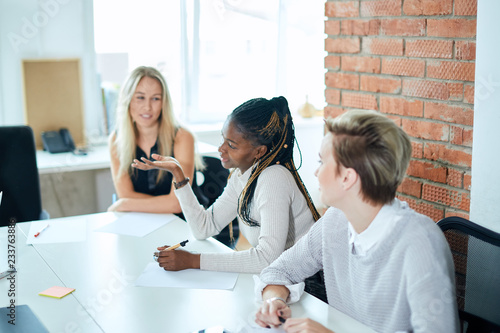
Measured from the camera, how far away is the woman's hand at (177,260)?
5.48 ft

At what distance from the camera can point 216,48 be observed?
4.24m

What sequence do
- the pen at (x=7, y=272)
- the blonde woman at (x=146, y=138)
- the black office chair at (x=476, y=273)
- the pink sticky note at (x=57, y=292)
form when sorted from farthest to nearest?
the blonde woman at (x=146, y=138), the pen at (x=7, y=272), the pink sticky note at (x=57, y=292), the black office chair at (x=476, y=273)

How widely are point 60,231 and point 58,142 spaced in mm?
1526

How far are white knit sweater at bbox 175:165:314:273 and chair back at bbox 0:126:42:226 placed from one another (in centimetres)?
92

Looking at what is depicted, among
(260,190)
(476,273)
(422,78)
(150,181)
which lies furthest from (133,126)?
(476,273)

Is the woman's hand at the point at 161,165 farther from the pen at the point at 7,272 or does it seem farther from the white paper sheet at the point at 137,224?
the pen at the point at 7,272

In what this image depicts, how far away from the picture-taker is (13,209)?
2580mm

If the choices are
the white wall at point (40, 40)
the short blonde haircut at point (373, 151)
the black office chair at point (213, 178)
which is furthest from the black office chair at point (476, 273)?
the white wall at point (40, 40)

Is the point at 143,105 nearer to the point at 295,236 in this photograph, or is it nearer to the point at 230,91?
the point at 295,236

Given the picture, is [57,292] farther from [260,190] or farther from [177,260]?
[260,190]

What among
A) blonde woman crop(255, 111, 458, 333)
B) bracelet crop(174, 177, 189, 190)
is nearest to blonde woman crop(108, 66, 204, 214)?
bracelet crop(174, 177, 189, 190)

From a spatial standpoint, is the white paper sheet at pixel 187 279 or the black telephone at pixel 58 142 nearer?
the white paper sheet at pixel 187 279

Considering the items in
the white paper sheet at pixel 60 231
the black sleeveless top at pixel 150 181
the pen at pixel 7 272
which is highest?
the black sleeveless top at pixel 150 181

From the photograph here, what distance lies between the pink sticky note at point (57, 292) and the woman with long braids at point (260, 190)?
282mm
